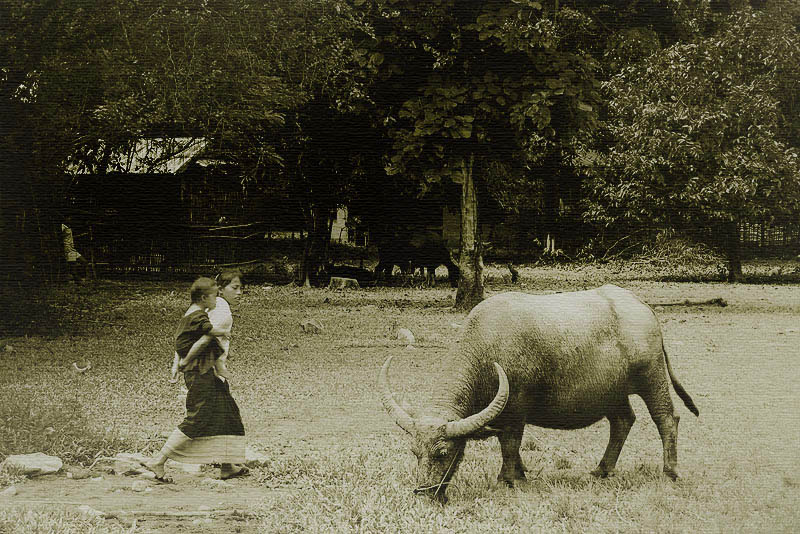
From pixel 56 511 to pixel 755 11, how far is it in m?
5.18

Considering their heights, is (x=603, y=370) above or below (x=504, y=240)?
below

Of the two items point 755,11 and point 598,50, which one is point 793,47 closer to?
point 755,11

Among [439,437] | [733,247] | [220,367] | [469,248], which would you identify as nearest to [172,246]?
[220,367]

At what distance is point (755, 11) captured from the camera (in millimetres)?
4832

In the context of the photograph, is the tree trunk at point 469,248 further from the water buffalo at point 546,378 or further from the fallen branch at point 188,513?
the fallen branch at point 188,513

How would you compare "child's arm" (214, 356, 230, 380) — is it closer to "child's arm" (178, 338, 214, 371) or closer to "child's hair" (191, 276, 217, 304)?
"child's arm" (178, 338, 214, 371)

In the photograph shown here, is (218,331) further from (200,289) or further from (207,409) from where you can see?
(207,409)

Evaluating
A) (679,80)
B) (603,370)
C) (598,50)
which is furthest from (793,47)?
(603,370)

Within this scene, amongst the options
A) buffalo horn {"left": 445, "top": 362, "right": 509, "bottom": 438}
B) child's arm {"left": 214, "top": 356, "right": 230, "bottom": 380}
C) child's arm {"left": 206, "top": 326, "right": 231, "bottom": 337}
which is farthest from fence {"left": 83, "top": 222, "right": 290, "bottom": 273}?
buffalo horn {"left": 445, "top": 362, "right": 509, "bottom": 438}

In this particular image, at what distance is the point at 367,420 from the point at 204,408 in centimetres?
98

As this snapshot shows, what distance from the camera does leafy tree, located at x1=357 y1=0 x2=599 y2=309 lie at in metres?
4.93

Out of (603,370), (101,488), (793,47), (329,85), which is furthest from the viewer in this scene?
(329,85)

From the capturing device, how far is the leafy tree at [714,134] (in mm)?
4758

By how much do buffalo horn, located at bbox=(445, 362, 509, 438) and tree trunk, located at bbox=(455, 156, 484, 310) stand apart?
1481 mm
